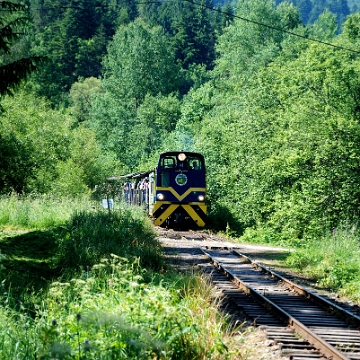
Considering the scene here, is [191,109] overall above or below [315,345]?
above

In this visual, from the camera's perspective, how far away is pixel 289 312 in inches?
408

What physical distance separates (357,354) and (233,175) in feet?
77.5

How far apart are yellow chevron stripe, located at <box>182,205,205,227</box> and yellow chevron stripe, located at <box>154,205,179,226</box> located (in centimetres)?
44

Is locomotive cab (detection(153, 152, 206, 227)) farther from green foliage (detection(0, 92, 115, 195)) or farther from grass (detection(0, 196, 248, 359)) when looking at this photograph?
grass (detection(0, 196, 248, 359))

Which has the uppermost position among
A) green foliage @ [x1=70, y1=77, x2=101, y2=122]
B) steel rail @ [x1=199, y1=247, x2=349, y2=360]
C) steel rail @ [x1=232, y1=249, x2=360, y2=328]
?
green foliage @ [x1=70, y1=77, x2=101, y2=122]

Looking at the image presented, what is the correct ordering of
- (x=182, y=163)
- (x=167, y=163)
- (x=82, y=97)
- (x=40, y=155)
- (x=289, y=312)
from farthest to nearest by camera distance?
(x=82, y=97) < (x=40, y=155) < (x=167, y=163) < (x=182, y=163) < (x=289, y=312)

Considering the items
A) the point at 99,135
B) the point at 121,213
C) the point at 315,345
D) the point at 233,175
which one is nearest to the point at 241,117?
the point at 233,175

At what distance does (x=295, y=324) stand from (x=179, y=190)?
1798cm

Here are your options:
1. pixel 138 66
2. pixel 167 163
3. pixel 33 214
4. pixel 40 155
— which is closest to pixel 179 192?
pixel 167 163

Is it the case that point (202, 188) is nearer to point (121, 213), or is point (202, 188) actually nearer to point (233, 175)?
point (233, 175)

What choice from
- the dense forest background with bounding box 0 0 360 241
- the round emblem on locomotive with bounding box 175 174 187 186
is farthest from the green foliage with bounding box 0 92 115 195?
the round emblem on locomotive with bounding box 175 174 187 186

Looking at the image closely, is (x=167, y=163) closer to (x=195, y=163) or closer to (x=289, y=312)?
(x=195, y=163)

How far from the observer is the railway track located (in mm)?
8172

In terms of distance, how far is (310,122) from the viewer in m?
24.7
